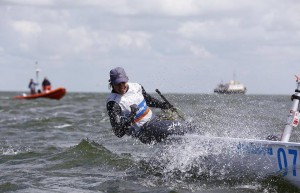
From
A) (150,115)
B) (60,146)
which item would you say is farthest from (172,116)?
(60,146)

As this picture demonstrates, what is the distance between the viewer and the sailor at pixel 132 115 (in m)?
8.65

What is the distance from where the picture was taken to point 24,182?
857cm

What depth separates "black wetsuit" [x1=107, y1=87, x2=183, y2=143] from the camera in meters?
8.66

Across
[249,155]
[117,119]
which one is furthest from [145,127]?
[249,155]

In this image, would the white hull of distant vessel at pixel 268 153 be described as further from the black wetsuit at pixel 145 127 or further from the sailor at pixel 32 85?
the sailor at pixel 32 85

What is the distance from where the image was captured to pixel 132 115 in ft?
28.3

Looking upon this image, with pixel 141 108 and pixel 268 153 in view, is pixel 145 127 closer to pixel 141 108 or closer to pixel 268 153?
pixel 141 108

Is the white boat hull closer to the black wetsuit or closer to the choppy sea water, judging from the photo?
the choppy sea water

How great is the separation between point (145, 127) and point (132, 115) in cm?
45

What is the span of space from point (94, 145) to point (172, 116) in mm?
3437

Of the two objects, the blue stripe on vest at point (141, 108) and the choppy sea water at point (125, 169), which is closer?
the choppy sea water at point (125, 169)

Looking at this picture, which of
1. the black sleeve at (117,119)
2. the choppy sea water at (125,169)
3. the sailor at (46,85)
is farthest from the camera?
the sailor at (46,85)

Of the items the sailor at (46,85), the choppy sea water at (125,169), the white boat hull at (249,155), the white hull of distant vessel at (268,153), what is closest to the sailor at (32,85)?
the sailor at (46,85)

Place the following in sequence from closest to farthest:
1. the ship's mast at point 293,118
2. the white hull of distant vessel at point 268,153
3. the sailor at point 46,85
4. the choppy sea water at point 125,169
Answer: the white hull of distant vessel at point 268,153 < the ship's mast at point 293,118 < the choppy sea water at point 125,169 < the sailor at point 46,85
